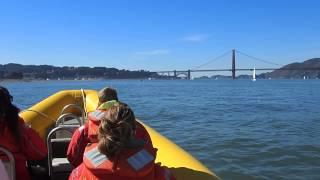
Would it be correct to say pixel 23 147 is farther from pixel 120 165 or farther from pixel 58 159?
pixel 120 165

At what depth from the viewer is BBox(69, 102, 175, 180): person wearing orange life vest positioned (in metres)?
2.21

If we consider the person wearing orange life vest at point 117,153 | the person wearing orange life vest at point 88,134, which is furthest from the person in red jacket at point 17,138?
the person wearing orange life vest at point 117,153

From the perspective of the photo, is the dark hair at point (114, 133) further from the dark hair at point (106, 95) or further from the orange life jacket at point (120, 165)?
the dark hair at point (106, 95)

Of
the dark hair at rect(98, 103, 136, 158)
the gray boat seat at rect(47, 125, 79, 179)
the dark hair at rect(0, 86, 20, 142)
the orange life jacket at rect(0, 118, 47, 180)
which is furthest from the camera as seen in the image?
the gray boat seat at rect(47, 125, 79, 179)

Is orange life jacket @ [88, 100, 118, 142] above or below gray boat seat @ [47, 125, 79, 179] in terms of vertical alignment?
above

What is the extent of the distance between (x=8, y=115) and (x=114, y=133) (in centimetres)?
107

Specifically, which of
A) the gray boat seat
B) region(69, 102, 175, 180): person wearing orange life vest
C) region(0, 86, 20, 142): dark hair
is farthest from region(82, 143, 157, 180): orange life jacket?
the gray boat seat

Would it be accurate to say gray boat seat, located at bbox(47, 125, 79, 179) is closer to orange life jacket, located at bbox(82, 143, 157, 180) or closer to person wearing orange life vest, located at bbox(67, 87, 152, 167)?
person wearing orange life vest, located at bbox(67, 87, 152, 167)

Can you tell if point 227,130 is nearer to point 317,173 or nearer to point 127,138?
point 317,173

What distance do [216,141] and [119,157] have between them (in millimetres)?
9217

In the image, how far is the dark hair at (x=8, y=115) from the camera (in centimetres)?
293

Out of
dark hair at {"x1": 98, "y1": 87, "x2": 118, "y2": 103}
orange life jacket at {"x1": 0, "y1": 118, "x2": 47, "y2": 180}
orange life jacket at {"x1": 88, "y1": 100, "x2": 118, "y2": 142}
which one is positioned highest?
dark hair at {"x1": 98, "y1": 87, "x2": 118, "y2": 103}

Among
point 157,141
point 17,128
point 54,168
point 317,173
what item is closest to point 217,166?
point 317,173

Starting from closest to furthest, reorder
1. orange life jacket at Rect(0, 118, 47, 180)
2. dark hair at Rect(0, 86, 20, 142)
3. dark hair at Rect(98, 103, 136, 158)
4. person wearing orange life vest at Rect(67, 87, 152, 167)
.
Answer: dark hair at Rect(98, 103, 136, 158) < dark hair at Rect(0, 86, 20, 142) < orange life jacket at Rect(0, 118, 47, 180) < person wearing orange life vest at Rect(67, 87, 152, 167)
